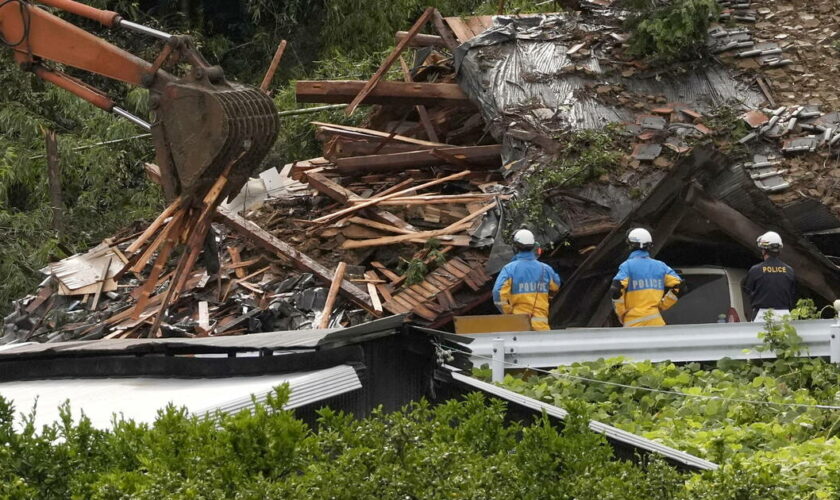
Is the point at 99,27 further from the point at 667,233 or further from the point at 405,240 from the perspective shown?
the point at 667,233

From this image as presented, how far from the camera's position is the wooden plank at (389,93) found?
15.8m

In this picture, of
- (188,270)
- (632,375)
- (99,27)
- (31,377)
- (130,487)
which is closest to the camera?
(130,487)

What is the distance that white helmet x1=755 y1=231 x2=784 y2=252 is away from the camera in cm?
1140

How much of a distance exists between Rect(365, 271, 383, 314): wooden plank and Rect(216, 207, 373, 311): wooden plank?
5 centimetres

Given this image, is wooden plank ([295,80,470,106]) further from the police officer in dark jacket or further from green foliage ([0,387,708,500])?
green foliage ([0,387,708,500])

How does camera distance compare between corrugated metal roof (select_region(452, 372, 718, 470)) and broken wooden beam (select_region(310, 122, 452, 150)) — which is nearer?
corrugated metal roof (select_region(452, 372, 718, 470))

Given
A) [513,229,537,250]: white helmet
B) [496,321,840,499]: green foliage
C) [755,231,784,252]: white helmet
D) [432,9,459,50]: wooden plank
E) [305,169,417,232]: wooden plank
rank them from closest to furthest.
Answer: [496,321,840,499]: green foliage, [755,231,784,252]: white helmet, [513,229,537,250]: white helmet, [305,169,417,232]: wooden plank, [432,9,459,50]: wooden plank

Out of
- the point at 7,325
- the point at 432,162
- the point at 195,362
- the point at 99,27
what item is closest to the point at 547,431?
the point at 195,362

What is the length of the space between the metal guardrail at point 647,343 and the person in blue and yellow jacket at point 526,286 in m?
3.13

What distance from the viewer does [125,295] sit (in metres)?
15.3

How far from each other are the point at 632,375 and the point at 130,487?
11.8 feet

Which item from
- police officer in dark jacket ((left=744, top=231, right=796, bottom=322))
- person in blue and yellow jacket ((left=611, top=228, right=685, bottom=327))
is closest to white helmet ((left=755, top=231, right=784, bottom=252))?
police officer in dark jacket ((left=744, top=231, right=796, bottom=322))

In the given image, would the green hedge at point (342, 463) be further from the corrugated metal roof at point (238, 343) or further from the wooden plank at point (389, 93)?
the wooden plank at point (389, 93)

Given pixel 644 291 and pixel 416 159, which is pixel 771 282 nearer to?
pixel 644 291
